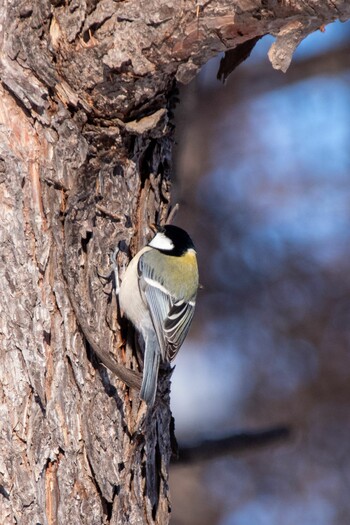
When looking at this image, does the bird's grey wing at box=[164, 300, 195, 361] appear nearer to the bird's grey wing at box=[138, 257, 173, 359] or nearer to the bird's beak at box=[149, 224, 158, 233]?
the bird's grey wing at box=[138, 257, 173, 359]

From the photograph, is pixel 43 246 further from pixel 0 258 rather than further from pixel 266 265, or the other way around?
pixel 266 265

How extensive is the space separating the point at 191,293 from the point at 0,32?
1.04 meters

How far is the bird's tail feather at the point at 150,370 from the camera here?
1.88m

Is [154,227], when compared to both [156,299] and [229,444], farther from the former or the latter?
[229,444]

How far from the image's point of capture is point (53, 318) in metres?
1.81

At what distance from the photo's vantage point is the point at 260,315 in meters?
2.88

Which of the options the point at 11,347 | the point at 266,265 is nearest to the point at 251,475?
the point at 266,265

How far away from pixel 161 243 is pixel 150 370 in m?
0.45

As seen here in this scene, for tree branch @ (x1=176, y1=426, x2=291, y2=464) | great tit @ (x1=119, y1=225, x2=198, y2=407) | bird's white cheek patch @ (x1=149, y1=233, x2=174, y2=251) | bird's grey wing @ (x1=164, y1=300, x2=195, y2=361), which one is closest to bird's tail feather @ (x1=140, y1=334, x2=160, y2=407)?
great tit @ (x1=119, y1=225, x2=198, y2=407)

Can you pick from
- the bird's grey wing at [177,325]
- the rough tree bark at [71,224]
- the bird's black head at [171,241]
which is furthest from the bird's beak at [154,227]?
the bird's grey wing at [177,325]

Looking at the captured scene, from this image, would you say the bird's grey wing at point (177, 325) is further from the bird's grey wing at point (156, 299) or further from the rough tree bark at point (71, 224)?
the rough tree bark at point (71, 224)

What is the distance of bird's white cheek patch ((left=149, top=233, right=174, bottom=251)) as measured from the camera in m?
2.17

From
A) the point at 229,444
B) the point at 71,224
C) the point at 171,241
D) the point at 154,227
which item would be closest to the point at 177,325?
the point at 171,241

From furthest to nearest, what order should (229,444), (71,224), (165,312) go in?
(229,444), (165,312), (71,224)
